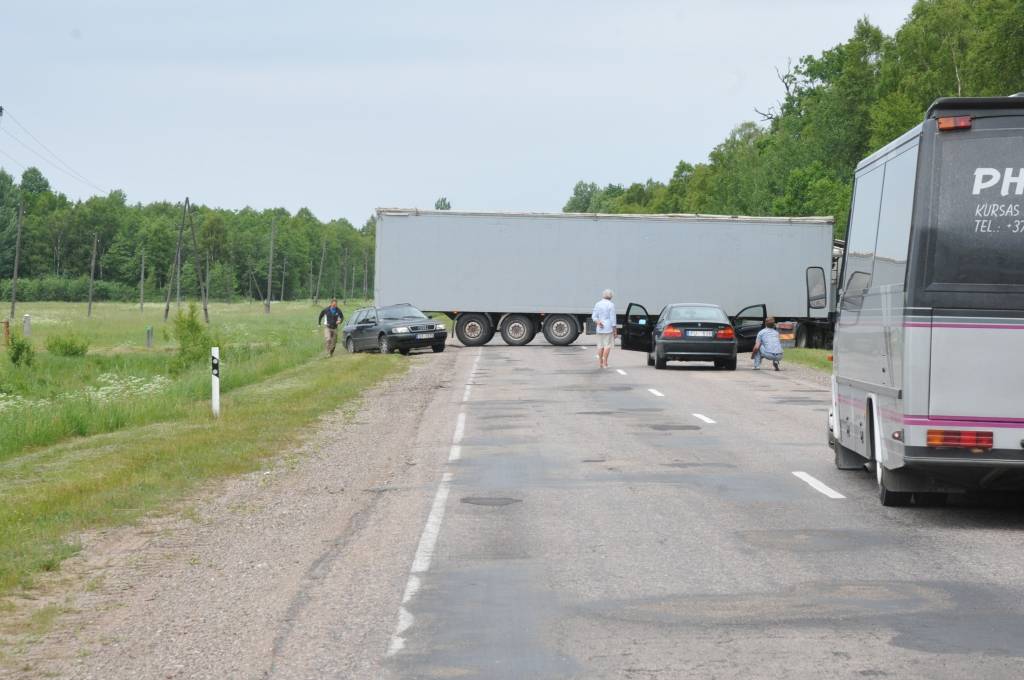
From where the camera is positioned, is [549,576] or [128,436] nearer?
[549,576]

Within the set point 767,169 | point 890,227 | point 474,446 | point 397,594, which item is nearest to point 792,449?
point 474,446

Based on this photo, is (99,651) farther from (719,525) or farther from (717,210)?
(717,210)

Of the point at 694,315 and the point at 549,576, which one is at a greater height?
the point at 694,315

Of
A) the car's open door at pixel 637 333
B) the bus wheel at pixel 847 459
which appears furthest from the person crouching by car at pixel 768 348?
A: the bus wheel at pixel 847 459

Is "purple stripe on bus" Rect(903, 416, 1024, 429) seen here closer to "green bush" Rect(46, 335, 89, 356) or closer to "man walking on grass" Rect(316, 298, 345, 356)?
"man walking on grass" Rect(316, 298, 345, 356)

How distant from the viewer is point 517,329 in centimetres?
4525

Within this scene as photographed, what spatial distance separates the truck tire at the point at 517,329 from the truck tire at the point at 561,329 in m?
0.60

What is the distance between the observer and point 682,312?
31578 mm

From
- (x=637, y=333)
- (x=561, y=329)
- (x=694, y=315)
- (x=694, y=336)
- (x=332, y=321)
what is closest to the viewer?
(x=694, y=336)

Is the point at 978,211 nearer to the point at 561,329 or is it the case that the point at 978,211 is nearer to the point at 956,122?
the point at 956,122

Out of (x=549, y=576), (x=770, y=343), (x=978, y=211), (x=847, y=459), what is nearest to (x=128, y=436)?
(x=847, y=459)

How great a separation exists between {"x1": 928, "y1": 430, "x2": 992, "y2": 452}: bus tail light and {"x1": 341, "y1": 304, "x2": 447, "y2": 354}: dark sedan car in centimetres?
3107

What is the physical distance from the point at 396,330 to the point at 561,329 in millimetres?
7187

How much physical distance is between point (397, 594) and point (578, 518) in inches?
119
